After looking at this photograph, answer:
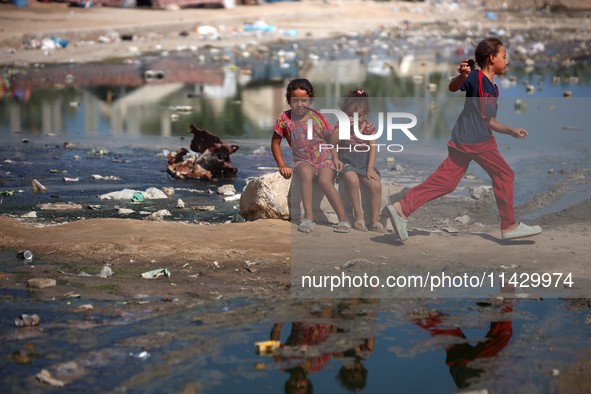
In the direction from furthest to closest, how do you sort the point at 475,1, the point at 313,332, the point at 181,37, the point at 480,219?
the point at 475,1
the point at 181,37
the point at 480,219
the point at 313,332

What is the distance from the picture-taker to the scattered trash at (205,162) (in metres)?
6.97

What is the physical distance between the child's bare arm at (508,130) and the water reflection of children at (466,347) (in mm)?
1024

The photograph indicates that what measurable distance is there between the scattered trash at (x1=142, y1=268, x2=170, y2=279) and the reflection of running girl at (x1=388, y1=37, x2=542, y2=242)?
138 cm

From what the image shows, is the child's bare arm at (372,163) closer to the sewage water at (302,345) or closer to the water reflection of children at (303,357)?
the sewage water at (302,345)

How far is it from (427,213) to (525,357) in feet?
8.64

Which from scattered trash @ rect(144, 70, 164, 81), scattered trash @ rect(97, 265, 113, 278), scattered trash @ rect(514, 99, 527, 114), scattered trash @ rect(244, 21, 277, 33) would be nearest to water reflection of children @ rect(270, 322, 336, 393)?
scattered trash @ rect(97, 265, 113, 278)

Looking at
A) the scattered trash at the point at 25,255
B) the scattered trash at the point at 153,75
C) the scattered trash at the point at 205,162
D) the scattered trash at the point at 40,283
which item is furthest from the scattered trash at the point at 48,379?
the scattered trash at the point at 153,75

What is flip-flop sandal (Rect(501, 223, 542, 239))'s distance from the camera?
4555 mm

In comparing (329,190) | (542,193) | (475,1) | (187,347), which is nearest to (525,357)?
(187,347)

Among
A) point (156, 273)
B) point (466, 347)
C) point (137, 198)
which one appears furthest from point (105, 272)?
point (137, 198)

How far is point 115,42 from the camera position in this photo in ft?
52.4

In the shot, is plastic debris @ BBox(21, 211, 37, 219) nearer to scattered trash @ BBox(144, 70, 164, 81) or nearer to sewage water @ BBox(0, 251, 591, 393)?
sewage water @ BBox(0, 251, 591, 393)

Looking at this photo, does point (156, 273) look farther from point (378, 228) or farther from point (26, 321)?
point (378, 228)

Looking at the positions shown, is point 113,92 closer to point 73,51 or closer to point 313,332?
point 73,51
